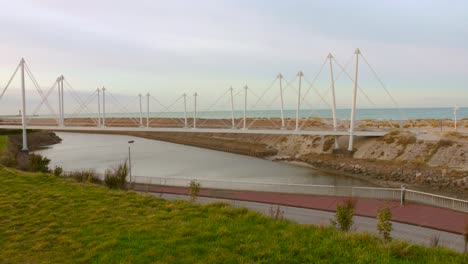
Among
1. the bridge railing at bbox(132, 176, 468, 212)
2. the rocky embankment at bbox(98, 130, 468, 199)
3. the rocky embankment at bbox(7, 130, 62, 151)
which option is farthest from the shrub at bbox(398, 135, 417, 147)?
the rocky embankment at bbox(7, 130, 62, 151)

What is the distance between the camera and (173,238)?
866cm

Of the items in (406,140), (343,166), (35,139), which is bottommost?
(343,166)

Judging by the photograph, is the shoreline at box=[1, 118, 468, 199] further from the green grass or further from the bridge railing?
the green grass

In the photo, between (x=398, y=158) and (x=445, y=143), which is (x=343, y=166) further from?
(x=445, y=143)

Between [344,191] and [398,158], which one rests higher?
[398,158]

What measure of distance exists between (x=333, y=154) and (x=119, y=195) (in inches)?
1254

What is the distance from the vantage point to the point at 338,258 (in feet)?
24.5

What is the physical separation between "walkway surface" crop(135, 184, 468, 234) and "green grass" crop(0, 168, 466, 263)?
5406mm

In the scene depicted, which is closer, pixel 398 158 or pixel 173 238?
pixel 173 238

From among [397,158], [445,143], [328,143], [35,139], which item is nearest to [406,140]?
[397,158]

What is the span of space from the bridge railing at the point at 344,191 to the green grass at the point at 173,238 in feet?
29.4

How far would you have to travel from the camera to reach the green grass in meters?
7.62

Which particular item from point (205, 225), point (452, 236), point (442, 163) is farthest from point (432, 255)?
point (442, 163)

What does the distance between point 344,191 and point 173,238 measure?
1415cm
